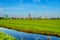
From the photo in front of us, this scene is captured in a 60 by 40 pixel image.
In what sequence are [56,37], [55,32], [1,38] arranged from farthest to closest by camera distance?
1. [55,32]
2. [56,37]
3. [1,38]

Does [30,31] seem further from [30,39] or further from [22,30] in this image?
[30,39]

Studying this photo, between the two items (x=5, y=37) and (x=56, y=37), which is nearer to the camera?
(x=5, y=37)

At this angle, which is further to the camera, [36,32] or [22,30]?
[22,30]

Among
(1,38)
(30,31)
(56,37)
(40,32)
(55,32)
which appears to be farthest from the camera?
(30,31)

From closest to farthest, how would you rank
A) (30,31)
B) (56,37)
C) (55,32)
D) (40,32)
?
(56,37), (55,32), (40,32), (30,31)

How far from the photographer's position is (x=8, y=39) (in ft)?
68.7

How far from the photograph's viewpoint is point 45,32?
33344 mm

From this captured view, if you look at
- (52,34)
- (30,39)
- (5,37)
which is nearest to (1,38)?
(5,37)

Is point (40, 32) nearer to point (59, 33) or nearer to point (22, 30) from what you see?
point (59, 33)

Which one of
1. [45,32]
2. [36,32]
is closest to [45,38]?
[45,32]

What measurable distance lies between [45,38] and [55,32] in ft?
7.71

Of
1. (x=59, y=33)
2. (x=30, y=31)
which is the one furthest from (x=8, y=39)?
(x=30, y=31)

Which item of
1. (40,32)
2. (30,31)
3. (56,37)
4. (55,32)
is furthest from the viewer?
(30,31)

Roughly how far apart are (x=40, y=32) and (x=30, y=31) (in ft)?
14.4
